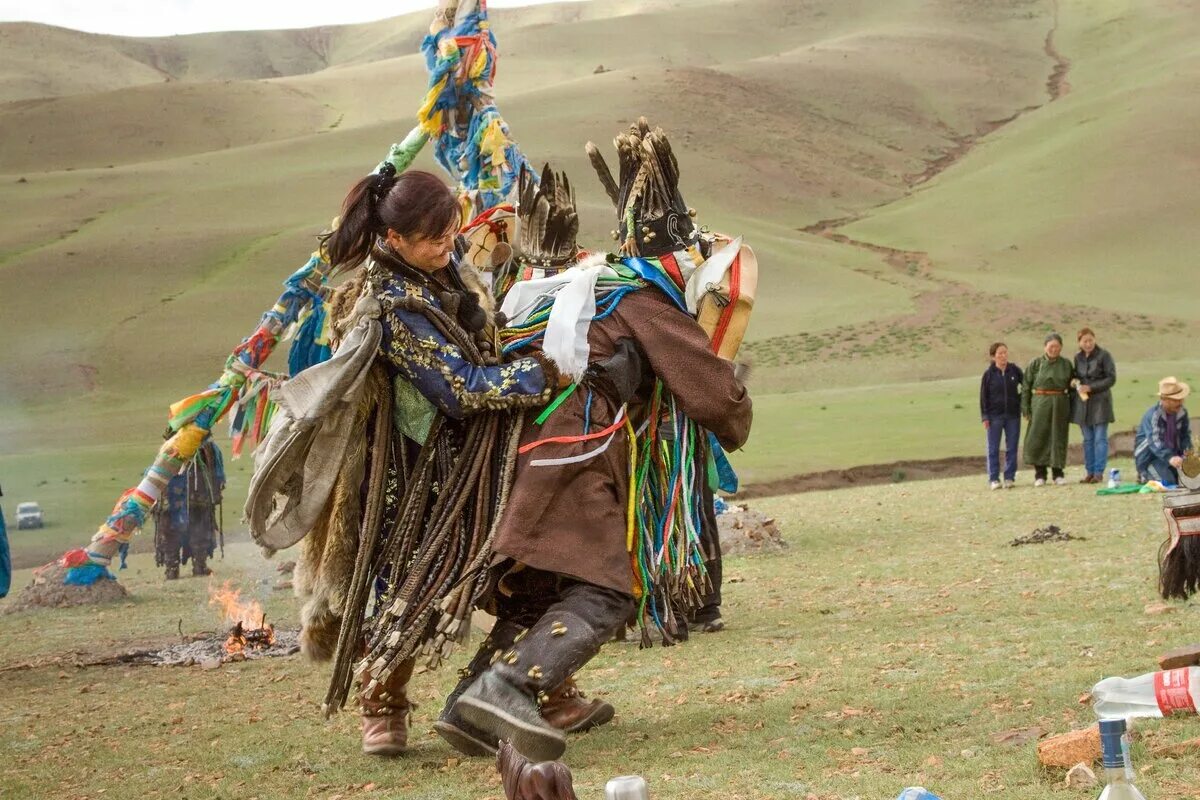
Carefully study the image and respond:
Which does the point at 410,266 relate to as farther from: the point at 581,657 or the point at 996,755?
the point at 996,755

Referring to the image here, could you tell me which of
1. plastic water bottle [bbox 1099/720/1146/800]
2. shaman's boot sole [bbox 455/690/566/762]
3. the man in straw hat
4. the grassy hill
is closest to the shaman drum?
shaman's boot sole [bbox 455/690/566/762]

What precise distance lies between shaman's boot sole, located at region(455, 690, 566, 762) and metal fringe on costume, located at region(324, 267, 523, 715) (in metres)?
0.28

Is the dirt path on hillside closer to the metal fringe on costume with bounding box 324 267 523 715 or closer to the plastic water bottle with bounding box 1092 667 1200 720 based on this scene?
the metal fringe on costume with bounding box 324 267 523 715

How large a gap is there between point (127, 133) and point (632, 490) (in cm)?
7288

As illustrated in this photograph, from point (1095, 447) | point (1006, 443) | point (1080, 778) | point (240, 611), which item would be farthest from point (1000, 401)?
point (1080, 778)

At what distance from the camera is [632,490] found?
497 centimetres

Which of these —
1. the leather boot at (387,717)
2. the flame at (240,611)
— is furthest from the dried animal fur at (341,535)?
the flame at (240,611)

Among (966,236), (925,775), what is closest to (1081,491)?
(925,775)

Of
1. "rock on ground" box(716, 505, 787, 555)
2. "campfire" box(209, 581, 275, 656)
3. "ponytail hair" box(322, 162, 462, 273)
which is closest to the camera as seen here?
"ponytail hair" box(322, 162, 462, 273)

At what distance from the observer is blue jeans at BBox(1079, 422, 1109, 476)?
50.9ft

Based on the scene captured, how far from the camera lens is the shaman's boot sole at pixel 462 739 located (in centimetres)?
487

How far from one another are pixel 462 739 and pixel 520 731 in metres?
0.53

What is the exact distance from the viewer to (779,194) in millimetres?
61688

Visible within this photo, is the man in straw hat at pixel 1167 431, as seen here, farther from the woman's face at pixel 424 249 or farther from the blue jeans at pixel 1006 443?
the woman's face at pixel 424 249
